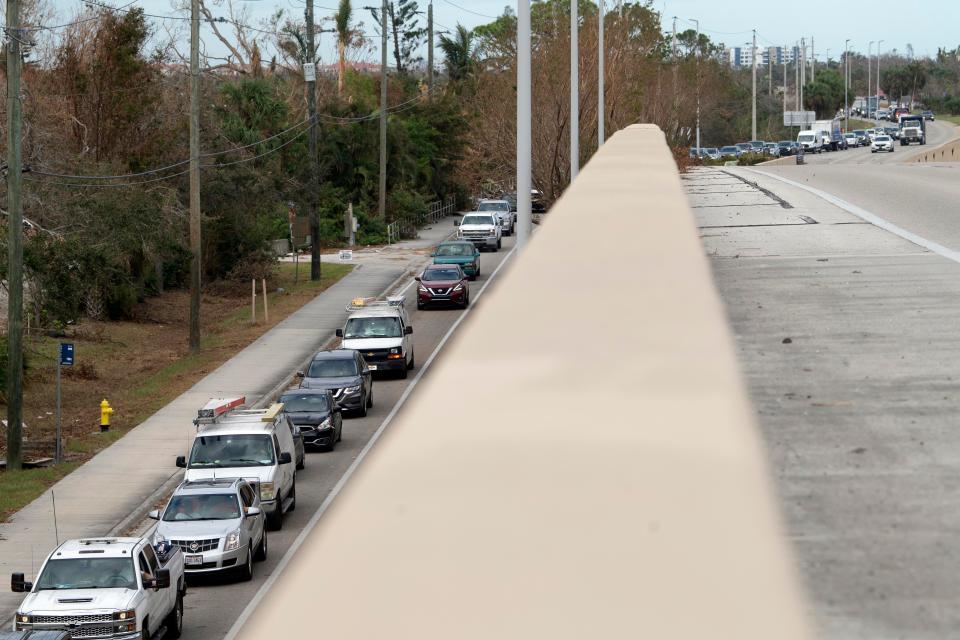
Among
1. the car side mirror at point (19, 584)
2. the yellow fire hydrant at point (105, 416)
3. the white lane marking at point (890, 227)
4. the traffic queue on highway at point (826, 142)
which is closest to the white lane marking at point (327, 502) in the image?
the car side mirror at point (19, 584)

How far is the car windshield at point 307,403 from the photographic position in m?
28.3

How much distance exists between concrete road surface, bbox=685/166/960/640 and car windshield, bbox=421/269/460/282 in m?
30.8

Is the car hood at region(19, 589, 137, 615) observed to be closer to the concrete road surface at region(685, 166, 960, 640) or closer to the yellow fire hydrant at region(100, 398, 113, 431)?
the concrete road surface at region(685, 166, 960, 640)

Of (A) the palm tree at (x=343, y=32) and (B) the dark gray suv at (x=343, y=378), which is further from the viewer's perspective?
(A) the palm tree at (x=343, y=32)

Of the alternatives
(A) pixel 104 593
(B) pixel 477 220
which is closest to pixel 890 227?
(A) pixel 104 593

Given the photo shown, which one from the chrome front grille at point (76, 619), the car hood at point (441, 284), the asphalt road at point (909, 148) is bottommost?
the chrome front grille at point (76, 619)

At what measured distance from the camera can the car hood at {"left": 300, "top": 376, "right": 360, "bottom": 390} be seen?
30.9m

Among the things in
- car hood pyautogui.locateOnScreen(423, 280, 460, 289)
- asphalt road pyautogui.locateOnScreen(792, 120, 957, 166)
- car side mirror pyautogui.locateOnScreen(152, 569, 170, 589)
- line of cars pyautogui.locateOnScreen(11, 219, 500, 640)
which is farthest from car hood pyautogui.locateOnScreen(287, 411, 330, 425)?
asphalt road pyautogui.locateOnScreen(792, 120, 957, 166)

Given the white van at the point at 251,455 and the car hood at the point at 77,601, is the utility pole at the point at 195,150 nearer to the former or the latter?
the white van at the point at 251,455

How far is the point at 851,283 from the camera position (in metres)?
11.3

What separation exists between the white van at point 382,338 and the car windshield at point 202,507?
14021 mm

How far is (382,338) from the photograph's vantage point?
117 ft

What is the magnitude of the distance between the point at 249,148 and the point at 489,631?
57539 millimetres

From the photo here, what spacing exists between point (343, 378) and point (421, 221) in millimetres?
46396
